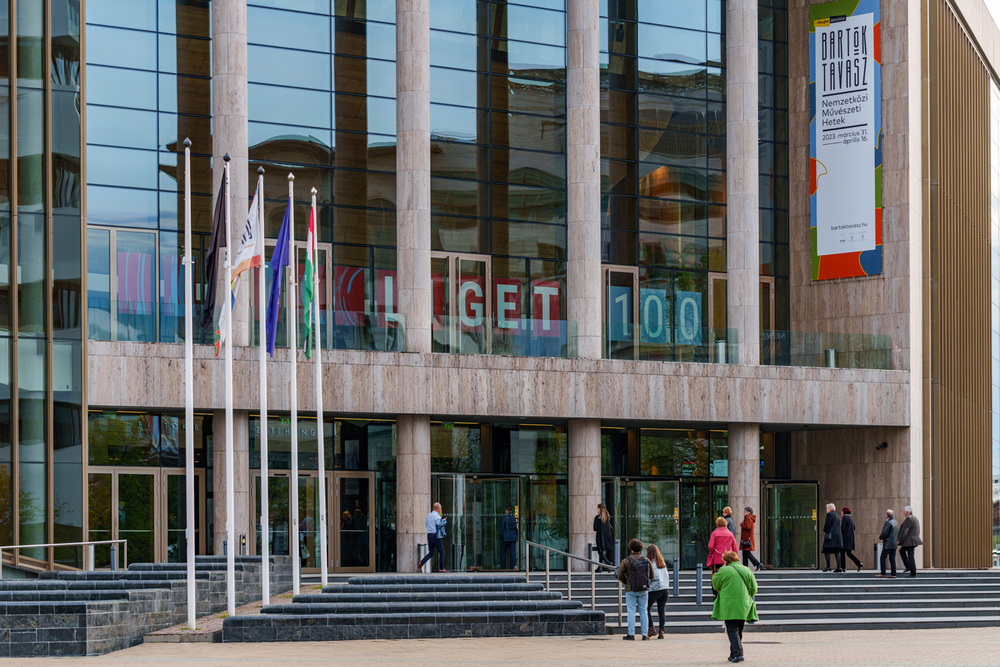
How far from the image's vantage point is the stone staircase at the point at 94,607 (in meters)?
17.3

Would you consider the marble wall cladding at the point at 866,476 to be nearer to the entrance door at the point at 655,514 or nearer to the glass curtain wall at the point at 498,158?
the entrance door at the point at 655,514

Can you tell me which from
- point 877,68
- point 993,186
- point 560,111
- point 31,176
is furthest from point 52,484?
point 993,186

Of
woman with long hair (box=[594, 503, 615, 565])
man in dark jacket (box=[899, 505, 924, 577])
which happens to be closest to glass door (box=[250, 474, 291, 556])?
woman with long hair (box=[594, 503, 615, 565])

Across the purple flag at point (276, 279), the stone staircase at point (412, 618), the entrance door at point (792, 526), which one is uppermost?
the purple flag at point (276, 279)

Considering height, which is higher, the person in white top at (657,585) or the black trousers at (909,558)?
the person in white top at (657,585)

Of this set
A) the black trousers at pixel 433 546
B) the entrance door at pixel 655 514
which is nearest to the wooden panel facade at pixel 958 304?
the entrance door at pixel 655 514

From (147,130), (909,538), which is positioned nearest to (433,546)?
(909,538)

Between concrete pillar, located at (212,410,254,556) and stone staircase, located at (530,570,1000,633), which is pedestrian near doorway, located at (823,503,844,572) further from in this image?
concrete pillar, located at (212,410,254,556)

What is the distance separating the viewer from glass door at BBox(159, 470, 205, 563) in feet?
106

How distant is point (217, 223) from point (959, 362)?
28.3m

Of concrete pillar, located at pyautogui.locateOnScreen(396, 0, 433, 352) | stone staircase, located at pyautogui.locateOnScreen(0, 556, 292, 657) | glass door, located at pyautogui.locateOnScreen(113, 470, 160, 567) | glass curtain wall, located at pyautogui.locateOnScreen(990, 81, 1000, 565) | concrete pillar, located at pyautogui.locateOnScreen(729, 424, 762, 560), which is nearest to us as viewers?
stone staircase, located at pyautogui.locateOnScreen(0, 556, 292, 657)

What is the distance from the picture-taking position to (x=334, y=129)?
36.0 metres

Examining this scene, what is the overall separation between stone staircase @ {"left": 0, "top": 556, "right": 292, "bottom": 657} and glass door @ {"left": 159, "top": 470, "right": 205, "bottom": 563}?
8366mm

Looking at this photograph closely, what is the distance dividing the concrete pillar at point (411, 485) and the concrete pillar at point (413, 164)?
8.19 ft
